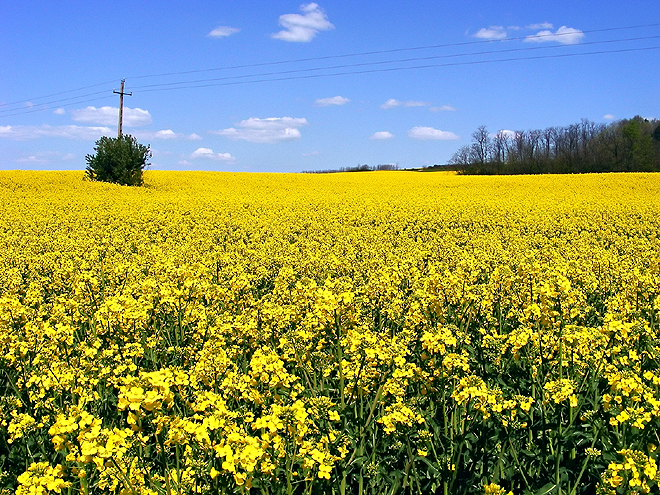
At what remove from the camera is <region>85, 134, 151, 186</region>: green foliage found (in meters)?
36.1

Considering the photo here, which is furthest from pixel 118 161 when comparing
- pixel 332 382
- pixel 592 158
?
pixel 592 158

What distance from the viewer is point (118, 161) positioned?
36.0m

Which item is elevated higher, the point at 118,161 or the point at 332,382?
the point at 118,161

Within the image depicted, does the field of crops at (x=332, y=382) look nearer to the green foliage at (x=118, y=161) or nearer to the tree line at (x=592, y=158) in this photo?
the green foliage at (x=118, y=161)

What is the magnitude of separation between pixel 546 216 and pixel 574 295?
15523 mm

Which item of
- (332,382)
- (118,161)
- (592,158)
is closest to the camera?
(332,382)

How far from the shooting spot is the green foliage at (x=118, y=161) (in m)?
36.1

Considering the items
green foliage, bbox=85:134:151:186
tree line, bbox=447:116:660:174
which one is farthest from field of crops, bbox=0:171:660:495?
tree line, bbox=447:116:660:174

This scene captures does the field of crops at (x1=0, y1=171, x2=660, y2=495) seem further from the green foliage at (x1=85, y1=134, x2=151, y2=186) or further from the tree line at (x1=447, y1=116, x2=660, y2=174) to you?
the tree line at (x1=447, y1=116, x2=660, y2=174)

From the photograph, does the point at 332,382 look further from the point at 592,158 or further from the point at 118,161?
the point at 592,158

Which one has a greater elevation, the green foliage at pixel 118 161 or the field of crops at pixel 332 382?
the green foliage at pixel 118 161

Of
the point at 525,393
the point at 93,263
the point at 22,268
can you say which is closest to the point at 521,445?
the point at 525,393

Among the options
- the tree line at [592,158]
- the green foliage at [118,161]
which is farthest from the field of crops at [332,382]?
the tree line at [592,158]

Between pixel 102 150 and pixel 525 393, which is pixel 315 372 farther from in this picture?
pixel 102 150
